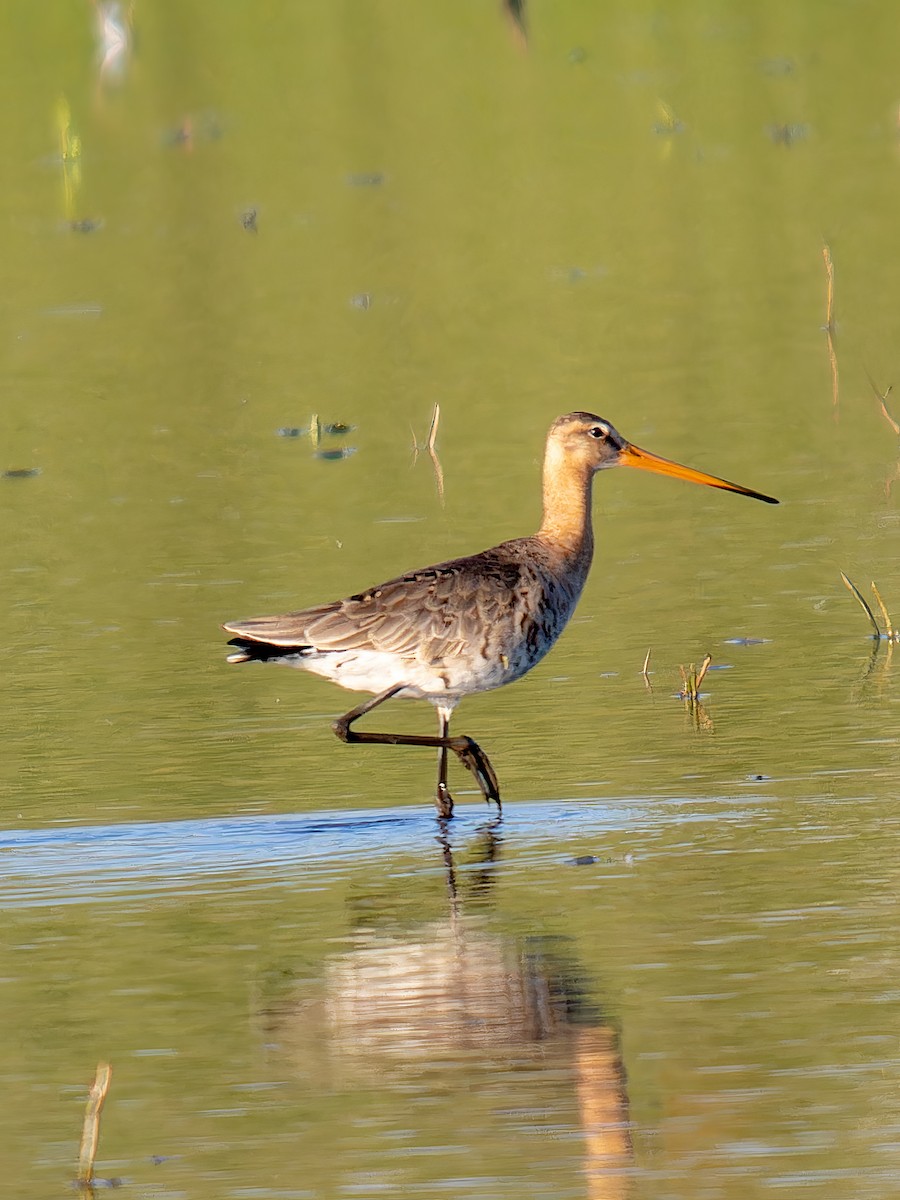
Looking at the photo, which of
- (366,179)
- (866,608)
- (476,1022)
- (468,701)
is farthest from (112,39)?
(476,1022)

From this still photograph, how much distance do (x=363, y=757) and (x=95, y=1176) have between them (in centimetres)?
421

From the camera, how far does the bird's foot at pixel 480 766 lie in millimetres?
8805

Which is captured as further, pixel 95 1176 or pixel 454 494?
pixel 454 494

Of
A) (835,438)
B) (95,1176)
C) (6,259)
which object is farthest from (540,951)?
(6,259)

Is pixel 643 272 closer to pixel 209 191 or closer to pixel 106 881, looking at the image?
pixel 209 191

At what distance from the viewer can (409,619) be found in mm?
9328

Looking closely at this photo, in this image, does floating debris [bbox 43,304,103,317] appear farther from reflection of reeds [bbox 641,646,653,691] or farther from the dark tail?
the dark tail

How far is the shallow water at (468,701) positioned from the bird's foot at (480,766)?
91 mm

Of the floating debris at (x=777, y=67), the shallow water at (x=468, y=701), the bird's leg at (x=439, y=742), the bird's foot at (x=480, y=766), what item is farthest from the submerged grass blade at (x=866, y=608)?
the floating debris at (x=777, y=67)

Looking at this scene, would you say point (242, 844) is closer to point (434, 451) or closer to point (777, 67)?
point (434, 451)

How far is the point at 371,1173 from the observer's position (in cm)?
556

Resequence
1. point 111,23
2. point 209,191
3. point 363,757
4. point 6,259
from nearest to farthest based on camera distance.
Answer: point 363,757 < point 6,259 < point 209,191 < point 111,23

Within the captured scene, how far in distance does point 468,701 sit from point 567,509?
3.20 ft

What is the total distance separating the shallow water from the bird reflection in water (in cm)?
2
